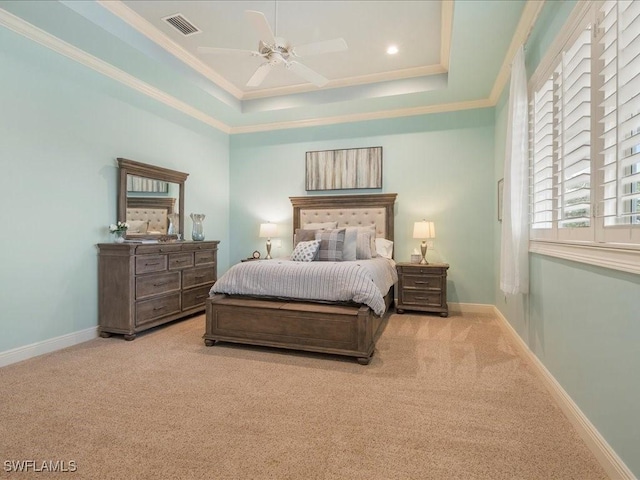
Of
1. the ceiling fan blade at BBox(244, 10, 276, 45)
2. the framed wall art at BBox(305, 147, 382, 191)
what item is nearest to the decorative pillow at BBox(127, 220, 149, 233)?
the framed wall art at BBox(305, 147, 382, 191)

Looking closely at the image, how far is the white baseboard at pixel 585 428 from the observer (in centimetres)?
141

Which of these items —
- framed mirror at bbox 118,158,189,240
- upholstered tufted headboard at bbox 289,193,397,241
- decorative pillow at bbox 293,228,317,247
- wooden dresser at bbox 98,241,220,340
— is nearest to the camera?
wooden dresser at bbox 98,241,220,340

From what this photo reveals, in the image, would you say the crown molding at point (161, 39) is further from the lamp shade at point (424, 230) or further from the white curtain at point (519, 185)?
the white curtain at point (519, 185)

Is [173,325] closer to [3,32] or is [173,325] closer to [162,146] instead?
[162,146]

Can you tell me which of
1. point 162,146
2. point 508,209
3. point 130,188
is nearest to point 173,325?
point 130,188

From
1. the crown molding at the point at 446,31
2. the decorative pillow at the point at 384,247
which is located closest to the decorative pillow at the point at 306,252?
the decorative pillow at the point at 384,247

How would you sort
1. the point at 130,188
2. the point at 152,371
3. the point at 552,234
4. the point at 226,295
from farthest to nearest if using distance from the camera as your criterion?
the point at 130,188
the point at 226,295
the point at 152,371
the point at 552,234

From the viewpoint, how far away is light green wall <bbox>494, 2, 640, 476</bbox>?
136cm

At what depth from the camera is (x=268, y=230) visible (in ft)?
16.8

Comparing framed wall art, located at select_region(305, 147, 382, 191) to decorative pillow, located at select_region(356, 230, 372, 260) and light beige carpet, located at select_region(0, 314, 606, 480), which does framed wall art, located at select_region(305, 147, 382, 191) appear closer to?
decorative pillow, located at select_region(356, 230, 372, 260)

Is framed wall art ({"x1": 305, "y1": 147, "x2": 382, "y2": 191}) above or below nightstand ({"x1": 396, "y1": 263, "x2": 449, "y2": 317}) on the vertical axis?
above

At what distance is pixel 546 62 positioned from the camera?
240 cm

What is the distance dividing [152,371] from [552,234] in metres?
3.20

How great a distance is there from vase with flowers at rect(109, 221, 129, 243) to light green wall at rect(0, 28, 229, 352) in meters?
0.08
